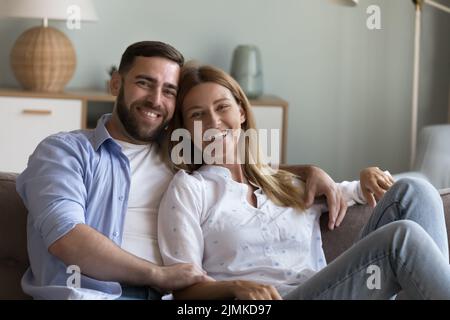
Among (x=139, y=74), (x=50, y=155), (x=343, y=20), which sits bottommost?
(x=50, y=155)

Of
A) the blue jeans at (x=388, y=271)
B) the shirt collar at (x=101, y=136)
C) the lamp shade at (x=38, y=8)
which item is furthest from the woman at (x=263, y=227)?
the lamp shade at (x=38, y=8)

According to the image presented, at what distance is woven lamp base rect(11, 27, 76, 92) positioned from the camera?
13.3 ft

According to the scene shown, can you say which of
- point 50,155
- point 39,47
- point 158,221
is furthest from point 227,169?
point 39,47

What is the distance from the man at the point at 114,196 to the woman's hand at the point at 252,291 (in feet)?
0.32

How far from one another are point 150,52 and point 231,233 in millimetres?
518

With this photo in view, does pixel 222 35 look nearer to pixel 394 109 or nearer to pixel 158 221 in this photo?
pixel 394 109

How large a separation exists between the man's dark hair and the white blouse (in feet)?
1.00

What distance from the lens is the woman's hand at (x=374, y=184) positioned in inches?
89.0

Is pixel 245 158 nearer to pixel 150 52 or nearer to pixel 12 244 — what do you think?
pixel 150 52

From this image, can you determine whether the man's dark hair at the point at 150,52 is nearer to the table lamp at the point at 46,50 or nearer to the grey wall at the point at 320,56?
the table lamp at the point at 46,50

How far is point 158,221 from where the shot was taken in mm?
2082

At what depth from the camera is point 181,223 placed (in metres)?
2.03
